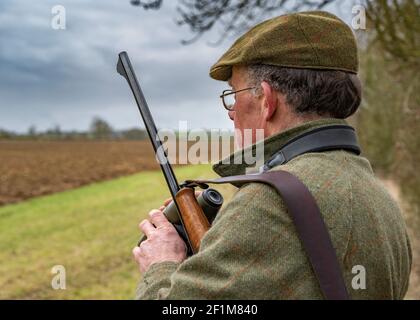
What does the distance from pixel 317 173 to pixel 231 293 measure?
479 mm

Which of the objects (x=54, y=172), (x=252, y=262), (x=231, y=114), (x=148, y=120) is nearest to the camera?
(x=252, y=262)

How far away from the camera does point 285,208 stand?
1.74 metres

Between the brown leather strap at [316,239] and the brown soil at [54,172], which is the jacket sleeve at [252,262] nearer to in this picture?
the brown leather strap at [316,239]

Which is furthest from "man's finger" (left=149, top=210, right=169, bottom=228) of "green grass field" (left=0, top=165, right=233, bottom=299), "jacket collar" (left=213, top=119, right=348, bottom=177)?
"green grass field" (left=0, top=165, right=233, bottom=299)

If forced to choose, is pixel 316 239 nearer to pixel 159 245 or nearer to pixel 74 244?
pixel 159 245

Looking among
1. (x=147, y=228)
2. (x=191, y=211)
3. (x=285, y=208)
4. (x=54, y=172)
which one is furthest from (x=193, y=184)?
(x=54, y=172)

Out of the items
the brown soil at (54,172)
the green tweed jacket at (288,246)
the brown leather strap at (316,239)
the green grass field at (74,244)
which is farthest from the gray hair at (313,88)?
the brown soil at (54,172)

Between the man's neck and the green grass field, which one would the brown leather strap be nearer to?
the man's neck

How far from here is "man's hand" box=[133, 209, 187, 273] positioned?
6.69 ft

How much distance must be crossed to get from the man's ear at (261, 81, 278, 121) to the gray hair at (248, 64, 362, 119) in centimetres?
2

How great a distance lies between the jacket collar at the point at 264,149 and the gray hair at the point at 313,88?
69 mm

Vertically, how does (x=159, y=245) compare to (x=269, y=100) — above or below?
below

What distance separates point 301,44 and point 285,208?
0.66m

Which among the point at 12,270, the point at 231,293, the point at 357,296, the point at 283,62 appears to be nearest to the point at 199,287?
the point at 231,293
